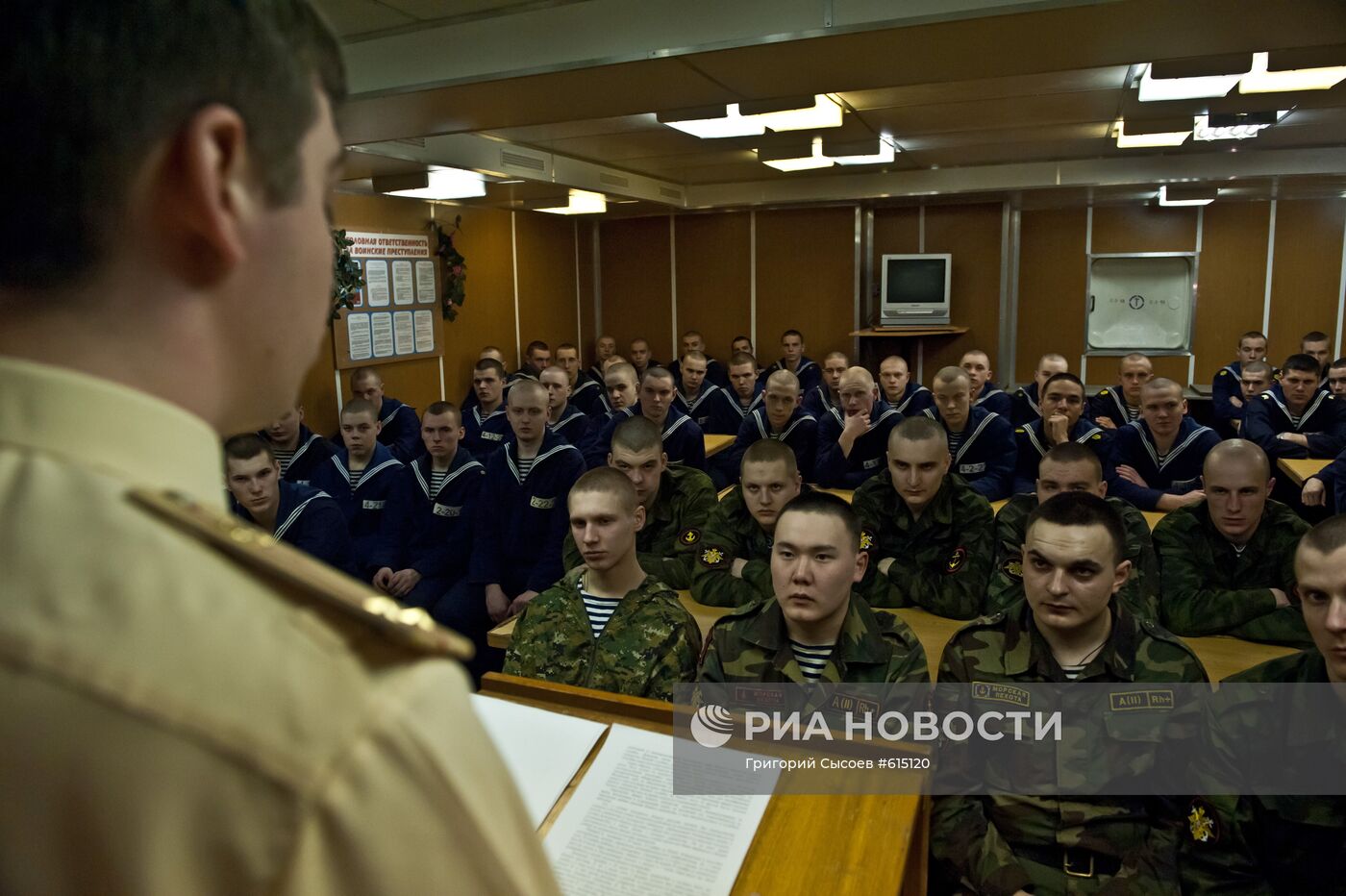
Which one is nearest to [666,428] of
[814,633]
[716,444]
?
[716,444]

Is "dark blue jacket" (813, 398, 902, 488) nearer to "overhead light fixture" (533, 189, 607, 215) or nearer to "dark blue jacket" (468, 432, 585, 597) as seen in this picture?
"dark blue jacket" (468, 432, 585, 597)

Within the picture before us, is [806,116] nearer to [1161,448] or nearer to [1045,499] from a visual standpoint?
[1045,499]

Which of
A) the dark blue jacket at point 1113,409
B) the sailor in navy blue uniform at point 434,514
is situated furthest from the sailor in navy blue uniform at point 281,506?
the dark blue jacket at point 1113,409

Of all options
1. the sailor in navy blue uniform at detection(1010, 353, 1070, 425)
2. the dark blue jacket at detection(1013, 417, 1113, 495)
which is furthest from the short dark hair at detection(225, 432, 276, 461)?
the sailor in navy blue uniform at detection(1010, 353, 1070, 425)

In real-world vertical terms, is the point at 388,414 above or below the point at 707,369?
below

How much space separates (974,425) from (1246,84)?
89.4 inches

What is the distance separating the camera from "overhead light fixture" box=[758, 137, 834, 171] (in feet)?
22.2

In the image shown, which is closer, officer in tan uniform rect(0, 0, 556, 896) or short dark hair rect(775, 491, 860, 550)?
officer in tan uniform rect(0, 0, 556, 896)

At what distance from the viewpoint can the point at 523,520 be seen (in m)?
4.61

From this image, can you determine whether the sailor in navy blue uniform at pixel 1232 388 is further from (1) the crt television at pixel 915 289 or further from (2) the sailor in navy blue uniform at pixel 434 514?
(2) the sailor in navy blue uniform at pixel 434 514

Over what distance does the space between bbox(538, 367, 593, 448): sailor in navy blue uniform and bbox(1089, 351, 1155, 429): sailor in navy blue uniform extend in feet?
12.3

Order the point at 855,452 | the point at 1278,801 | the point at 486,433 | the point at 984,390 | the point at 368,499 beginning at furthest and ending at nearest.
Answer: the point at 984,390
the point at 486,433
the point at 855,452
the point at 368,499
the point at 1278,801

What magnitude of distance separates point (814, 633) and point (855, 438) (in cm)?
348

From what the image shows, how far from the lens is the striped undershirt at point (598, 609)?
111 inches
